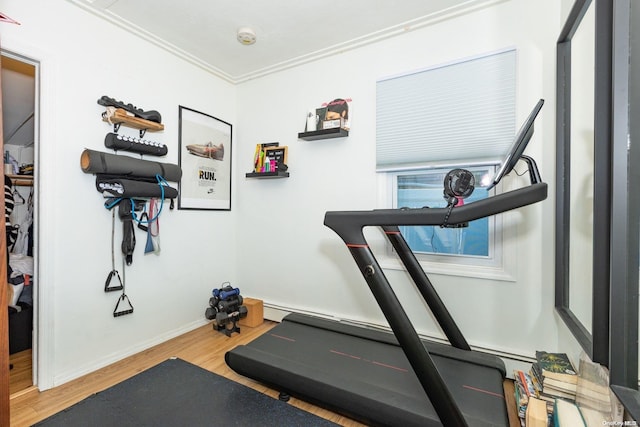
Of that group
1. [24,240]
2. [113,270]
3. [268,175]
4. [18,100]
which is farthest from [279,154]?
[24,240]

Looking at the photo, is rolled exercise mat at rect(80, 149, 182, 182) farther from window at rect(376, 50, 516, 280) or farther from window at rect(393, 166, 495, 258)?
window at rect(393, 166, 495, 258)

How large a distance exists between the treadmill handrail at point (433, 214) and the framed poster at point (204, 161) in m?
1.82

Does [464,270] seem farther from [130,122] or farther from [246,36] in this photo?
[130,122]

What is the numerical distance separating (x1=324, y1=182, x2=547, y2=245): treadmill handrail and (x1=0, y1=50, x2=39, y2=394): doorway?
2.10 meters

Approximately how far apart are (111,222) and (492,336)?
307cm

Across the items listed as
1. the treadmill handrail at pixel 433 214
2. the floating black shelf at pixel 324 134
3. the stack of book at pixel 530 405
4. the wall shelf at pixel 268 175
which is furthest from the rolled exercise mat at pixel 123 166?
the stack of book at pixel 530 405

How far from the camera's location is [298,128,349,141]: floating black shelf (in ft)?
8.41

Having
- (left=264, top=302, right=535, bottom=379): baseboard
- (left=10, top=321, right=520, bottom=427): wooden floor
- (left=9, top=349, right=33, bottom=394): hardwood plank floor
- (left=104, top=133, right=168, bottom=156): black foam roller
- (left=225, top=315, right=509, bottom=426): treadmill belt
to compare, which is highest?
(left=104, top=133, right=168, bottom=156): black foam roller

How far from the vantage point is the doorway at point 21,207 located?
1993 mm

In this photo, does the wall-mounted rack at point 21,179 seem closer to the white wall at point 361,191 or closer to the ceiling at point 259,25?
the ceiling at point 259,25

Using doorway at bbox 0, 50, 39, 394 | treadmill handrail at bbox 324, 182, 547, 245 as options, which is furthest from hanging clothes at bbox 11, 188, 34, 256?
A: treadmill handrail at bbox 324, 182, 547, 245

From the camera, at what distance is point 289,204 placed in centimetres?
299

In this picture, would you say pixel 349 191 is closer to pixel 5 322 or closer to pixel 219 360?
pixel 219 360

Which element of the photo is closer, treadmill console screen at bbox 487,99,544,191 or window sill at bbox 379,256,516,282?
treadmill console screen at bbox 487,99,544,191
